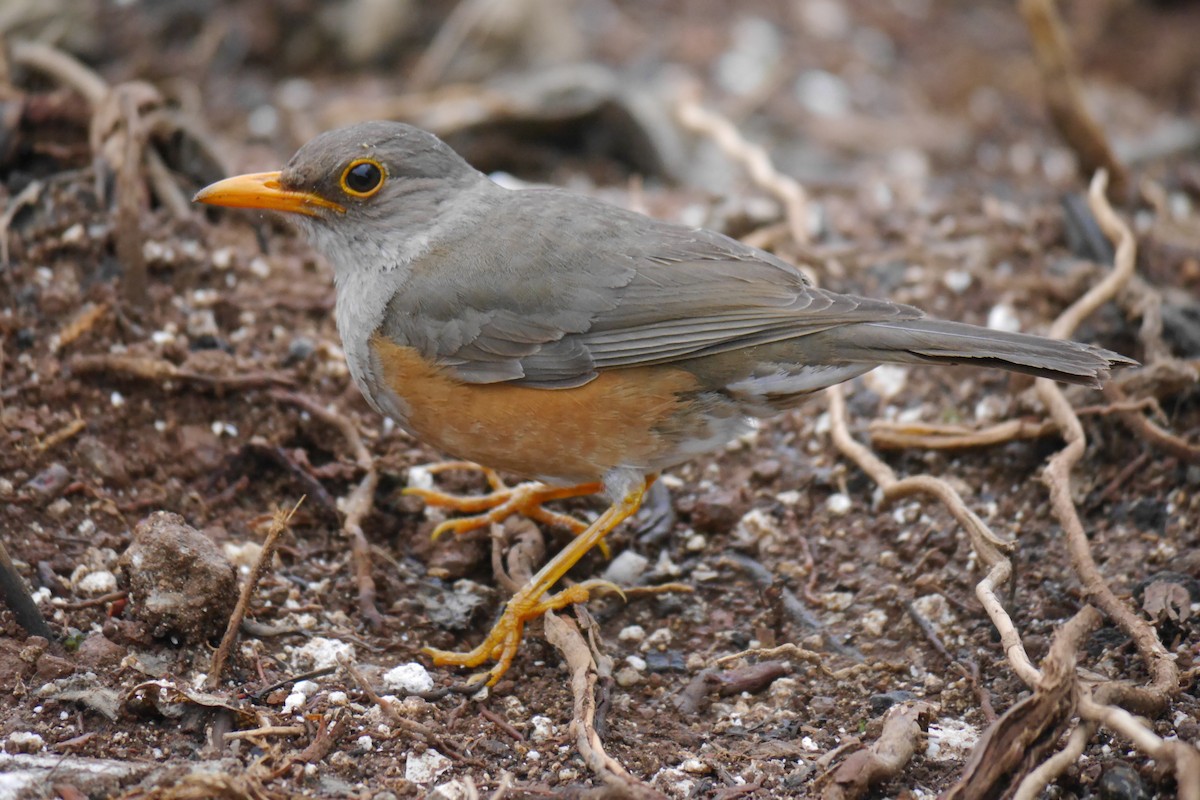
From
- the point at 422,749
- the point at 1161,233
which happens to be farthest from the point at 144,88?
the point at 1161,233

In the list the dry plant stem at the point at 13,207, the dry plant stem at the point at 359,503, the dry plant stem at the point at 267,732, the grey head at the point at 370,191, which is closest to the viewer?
the dry plant stem at the point at 267,732

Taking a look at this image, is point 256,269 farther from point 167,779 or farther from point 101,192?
point 167,779

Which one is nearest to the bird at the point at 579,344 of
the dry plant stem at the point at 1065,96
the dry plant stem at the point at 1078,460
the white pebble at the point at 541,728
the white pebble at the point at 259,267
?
the white pebble at the point at 541,728

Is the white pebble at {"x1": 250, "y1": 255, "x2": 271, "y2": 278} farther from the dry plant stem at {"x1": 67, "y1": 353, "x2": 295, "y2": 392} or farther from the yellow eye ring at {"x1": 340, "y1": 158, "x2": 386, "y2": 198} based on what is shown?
the yellow eye ring at {"x1": 340, "y1": 158, "x2": 386, "y2": 198}

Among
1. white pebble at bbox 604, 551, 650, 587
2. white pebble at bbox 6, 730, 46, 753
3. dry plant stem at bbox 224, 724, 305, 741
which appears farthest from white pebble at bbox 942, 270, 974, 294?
white pebble at bbox 6, 730, 46, 753

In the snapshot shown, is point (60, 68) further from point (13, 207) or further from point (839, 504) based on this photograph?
point (839, 504)

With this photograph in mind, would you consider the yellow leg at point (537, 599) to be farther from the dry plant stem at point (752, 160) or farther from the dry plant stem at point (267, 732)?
the dry plant stem at point (752, 160)
